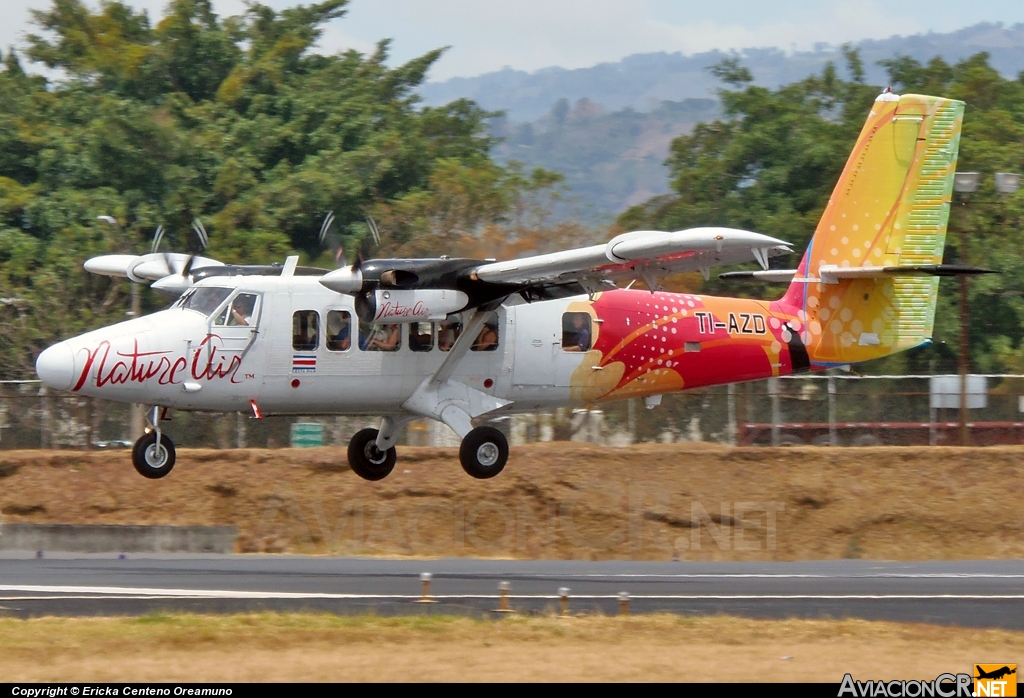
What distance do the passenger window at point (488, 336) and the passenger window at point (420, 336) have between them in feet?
2.23

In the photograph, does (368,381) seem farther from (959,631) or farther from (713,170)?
(713,170)

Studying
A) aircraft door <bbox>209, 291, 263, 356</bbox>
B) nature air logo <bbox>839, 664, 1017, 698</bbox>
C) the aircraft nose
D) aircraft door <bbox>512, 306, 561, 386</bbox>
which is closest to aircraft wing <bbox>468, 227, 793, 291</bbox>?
aircraft door <bbox>512, 306, 561, 386</bbox>

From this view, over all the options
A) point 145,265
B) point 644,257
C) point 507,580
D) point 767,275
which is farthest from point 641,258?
point 145,265

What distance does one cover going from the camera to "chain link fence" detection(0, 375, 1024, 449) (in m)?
27.4

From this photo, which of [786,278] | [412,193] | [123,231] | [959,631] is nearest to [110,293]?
[123,231]

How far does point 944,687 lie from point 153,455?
11.4 metres

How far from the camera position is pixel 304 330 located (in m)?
18.7

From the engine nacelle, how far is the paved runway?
3.77m

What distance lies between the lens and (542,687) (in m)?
11.3

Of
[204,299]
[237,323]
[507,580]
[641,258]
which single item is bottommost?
[507,580]

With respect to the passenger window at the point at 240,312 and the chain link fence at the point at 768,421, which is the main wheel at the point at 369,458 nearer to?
the passenger window at the point at 240,312

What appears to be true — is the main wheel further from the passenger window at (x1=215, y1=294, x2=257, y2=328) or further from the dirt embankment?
the dirt embankment

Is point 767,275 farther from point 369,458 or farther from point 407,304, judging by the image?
point 369,458

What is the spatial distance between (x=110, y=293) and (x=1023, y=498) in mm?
21935
